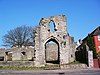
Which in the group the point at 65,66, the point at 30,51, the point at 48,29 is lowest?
the point at 65,66

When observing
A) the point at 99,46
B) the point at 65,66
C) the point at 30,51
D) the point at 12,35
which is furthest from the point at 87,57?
the point at 12,35

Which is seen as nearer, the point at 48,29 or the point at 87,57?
the point at 87,57

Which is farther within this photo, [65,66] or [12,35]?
[12,35]

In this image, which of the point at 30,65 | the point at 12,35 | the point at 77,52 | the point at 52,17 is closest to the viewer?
the point at 30,65

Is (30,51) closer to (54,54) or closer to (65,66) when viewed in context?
(54,54)

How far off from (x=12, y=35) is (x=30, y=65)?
3815 centimetres

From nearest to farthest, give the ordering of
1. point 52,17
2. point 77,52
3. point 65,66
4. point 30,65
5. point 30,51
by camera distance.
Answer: point 65,66 → point 30,65 → point 52,17 → point 77,52 → point 30,51

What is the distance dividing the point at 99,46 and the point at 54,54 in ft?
46.0

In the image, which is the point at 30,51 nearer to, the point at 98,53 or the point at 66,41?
the point at 66,41

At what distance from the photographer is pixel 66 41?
46.2 meters

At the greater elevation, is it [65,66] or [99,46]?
[99,46]

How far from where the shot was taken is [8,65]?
44438mm

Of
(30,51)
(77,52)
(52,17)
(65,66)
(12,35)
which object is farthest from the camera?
(12,35)

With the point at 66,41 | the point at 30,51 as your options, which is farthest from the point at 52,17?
the point at 30,51
